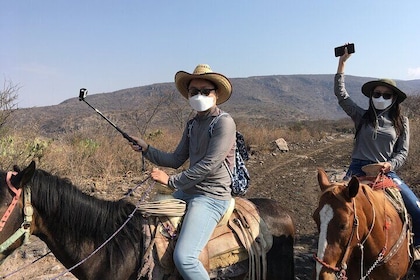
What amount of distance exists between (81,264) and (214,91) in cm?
172

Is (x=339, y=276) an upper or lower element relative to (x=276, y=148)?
upper

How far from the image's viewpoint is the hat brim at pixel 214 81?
2.98 m

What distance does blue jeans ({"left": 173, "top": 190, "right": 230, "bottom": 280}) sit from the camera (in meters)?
2.59

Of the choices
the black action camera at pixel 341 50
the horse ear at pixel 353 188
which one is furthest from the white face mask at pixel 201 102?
the black action camera at pixel 341 50

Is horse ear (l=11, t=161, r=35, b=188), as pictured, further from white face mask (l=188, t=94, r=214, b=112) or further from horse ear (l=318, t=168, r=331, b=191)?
horse ear (l=318, t=168, r=331, b=191)

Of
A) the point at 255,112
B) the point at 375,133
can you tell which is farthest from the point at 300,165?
the point at 255,112

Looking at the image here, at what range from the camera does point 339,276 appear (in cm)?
240

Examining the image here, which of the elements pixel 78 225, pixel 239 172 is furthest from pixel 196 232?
pixel 78 225

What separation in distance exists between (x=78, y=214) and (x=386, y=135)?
10.1 feet

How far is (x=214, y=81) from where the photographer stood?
9.92 ft

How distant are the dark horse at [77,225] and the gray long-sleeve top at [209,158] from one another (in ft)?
1.62

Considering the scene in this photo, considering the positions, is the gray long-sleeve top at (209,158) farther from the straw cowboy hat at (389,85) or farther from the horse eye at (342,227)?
the straw cowboy hat at (389,85)

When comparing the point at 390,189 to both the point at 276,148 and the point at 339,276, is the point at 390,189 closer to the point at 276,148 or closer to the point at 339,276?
the point at 339,276

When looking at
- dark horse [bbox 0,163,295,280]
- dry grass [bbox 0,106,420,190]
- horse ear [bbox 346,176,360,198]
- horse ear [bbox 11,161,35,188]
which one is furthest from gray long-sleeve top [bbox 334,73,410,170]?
dry grass [bbox 0,106,420,190]
